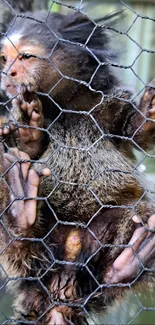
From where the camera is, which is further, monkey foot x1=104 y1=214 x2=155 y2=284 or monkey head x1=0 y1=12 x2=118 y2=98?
monkey head x1=0 y1=12 x2=118 y2=98

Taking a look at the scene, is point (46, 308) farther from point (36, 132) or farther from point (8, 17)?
point (8, 17)

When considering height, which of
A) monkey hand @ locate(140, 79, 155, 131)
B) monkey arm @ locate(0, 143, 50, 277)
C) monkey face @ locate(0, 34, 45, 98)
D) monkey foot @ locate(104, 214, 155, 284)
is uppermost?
monkey face @ locate(0, 34, 45, 98)

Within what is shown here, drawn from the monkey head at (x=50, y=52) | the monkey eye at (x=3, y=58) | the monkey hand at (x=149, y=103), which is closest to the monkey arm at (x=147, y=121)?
the monkey hand at (x=149, y=103)

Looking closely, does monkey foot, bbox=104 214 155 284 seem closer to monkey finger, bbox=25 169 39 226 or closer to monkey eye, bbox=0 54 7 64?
monkey finger, bbox=25 169 39 226

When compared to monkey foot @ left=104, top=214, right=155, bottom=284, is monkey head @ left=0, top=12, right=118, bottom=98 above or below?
above

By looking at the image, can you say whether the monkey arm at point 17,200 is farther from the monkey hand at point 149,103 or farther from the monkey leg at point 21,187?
the monkey hand at point 149,103

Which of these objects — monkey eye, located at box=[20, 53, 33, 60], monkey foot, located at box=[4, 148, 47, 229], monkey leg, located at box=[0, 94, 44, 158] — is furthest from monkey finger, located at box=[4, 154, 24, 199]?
monkey eye, located at box=[20, 53, 33, 60]
